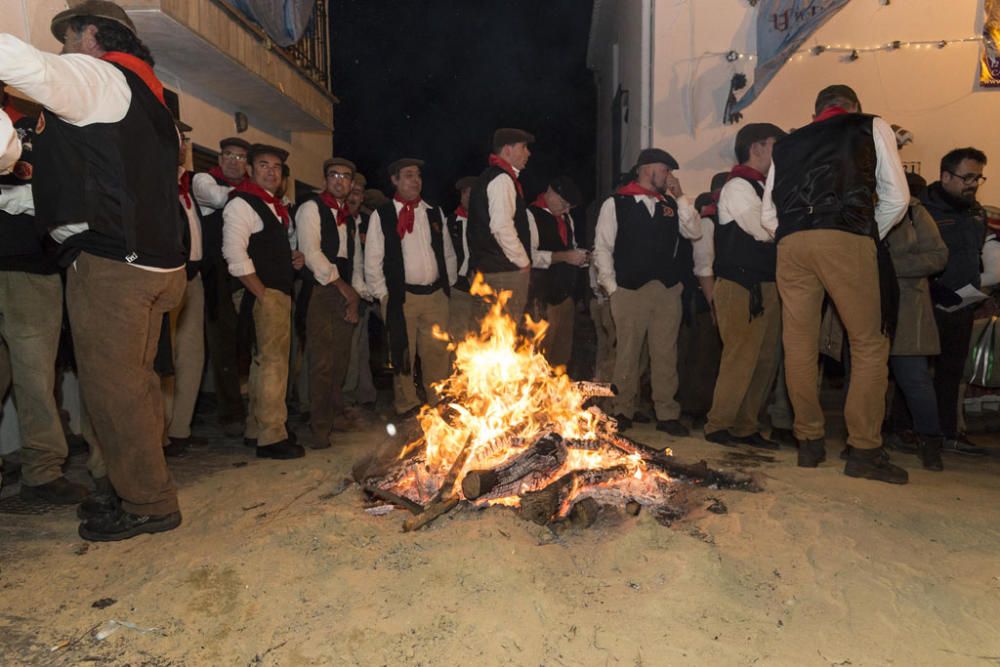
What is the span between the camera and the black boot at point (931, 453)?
4.89m

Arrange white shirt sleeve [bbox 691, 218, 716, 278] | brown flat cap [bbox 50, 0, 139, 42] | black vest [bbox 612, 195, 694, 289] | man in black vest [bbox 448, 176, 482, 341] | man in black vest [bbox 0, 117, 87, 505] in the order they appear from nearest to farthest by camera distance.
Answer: brown flat cap [bbox 50, 0, 139, 42] < man in black vest [bbox 0, 117, 87, 505] < black vest [bbox 612, 195, 694, 289] < white shirt sleeve [bbox 691, 218, 716, 278] < man in black vest [bbox 448, 176, 482, 341]

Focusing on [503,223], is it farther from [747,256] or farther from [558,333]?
[747,256]

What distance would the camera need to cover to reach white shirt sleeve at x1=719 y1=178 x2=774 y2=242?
529cm

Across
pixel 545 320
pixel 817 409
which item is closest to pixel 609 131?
pixel 545 320

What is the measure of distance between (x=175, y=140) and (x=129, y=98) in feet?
1.21

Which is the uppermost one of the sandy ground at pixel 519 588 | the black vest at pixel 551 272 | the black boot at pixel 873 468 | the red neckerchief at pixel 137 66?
the red neckerchief at pixel 137 66

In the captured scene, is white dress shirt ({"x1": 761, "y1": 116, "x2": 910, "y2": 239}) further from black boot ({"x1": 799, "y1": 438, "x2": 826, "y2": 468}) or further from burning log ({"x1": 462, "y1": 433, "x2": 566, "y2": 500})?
burning log ({"x1": 462, "y1": 433, "x2": 566, "y2": 500})

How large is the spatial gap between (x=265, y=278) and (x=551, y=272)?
2.75 m

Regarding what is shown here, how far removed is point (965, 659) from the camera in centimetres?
246

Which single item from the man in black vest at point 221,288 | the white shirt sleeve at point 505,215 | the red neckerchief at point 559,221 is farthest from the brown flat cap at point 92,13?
the red neckerchief at point 559,221

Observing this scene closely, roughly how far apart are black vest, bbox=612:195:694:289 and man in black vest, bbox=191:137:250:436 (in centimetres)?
334

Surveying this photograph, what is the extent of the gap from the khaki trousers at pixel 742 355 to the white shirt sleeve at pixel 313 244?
127 inches

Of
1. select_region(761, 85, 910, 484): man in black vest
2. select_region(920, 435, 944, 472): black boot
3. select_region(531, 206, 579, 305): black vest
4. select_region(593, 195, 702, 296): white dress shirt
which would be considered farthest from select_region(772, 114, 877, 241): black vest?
select_region(531, 206, 579, 305): black vest

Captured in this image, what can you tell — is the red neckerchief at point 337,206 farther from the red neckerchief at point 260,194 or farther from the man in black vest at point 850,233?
the man in black vest at point 850,233
